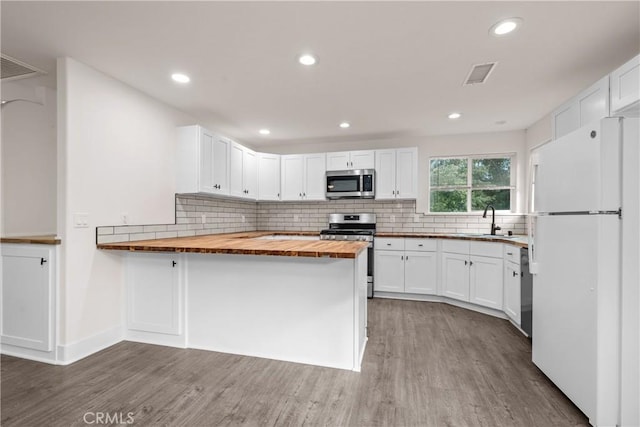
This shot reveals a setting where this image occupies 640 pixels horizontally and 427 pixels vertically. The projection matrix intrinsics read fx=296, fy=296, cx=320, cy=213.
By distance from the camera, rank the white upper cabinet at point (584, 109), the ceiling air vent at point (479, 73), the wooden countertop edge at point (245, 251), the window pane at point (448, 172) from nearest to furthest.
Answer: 1. the wooden countertop edge at point (245, 251)
2. the white upper cabinet at point (584, 109)
3. the ceiling air vent at point (479, 73)
4. the window pane at point (448, 172)

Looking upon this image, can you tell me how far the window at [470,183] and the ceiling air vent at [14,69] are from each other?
15.4ft

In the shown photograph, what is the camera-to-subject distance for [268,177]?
4.77 meters

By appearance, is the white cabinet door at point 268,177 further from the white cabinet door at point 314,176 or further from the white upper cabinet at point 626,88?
the white upper cabinet at point 626,88

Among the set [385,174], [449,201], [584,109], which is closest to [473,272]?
[449,201]

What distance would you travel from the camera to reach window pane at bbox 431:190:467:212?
453 centimetres

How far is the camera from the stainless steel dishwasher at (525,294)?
9.02 ft

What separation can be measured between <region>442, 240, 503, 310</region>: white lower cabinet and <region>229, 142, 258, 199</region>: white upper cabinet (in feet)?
9.41

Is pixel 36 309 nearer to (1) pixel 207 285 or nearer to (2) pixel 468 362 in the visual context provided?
(1) pixel 207 285

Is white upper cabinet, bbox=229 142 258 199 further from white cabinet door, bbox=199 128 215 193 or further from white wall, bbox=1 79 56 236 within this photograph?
white wall, bbox=1 79 56 236

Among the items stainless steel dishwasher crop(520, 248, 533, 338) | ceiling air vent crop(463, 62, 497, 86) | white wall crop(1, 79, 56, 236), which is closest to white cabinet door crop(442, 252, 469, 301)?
stainless steel dishwasher crop(520, 248, 533, 338)

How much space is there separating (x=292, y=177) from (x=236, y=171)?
100 centimetres

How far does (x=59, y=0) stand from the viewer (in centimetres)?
169

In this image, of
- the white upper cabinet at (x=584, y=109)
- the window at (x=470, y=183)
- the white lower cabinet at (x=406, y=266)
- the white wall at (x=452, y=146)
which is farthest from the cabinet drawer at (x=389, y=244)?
the white upper cabinet at (x=584, y=109)

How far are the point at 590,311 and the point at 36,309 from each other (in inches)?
150
